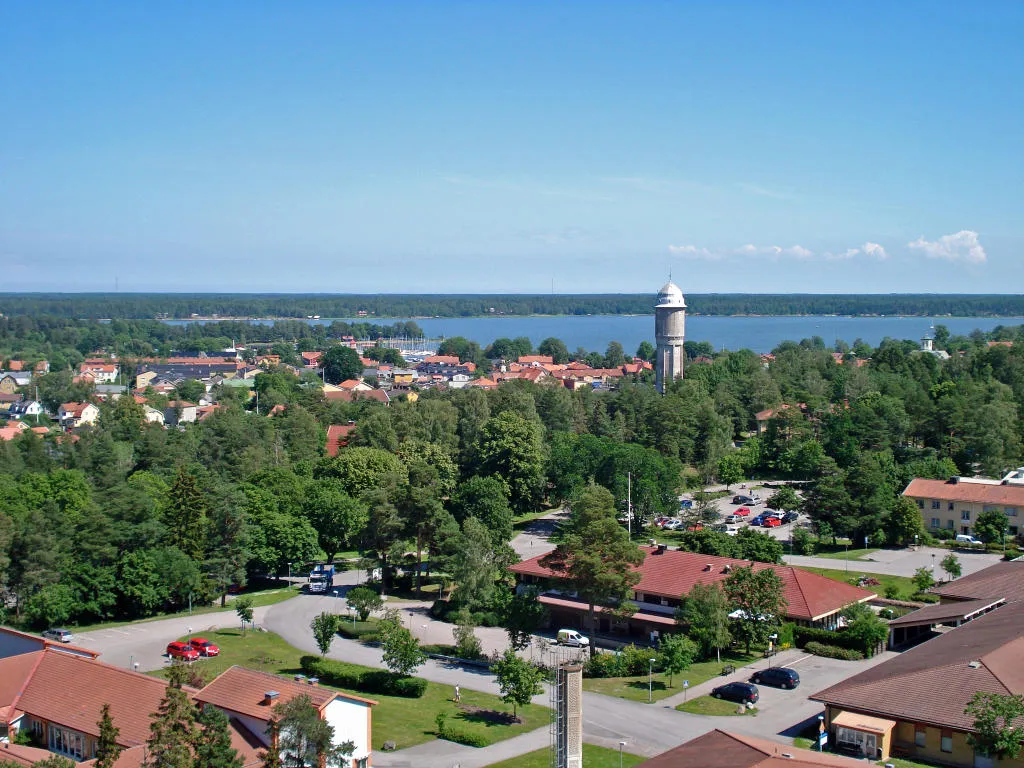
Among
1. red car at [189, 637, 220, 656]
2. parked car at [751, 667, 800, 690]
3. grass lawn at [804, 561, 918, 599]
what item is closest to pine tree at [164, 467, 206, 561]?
red car at [189, 637, 220, 656]

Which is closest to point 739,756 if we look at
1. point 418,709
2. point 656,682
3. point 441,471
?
point 656,682

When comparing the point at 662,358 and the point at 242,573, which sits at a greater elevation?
the point at 662,358

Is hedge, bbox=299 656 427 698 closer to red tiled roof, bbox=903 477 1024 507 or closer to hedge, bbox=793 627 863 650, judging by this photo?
hedge, bbox=793 627 863 650

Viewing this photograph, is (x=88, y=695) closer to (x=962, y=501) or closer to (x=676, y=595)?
(x=676, y=595)

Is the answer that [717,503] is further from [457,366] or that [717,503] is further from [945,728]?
[457,366]

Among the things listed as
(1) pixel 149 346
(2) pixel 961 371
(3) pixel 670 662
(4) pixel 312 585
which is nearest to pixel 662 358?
(2) pixel 961 371
